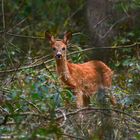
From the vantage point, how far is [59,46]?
11.0 metres

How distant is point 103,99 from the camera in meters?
5.36

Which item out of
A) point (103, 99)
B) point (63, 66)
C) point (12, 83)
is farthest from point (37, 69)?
point (103, 99)

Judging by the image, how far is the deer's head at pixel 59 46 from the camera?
10.9 meters

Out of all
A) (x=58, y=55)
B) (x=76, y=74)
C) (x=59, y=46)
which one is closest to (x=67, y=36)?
(x=59, y=46)

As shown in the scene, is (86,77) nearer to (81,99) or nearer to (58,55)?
(58,55)

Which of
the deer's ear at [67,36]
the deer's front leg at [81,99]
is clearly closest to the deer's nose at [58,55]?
the deer's ear at [67,36]

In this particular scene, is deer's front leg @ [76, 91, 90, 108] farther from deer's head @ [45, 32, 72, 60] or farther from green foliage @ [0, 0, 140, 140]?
deer's head @ [45, 32, 72, 60]

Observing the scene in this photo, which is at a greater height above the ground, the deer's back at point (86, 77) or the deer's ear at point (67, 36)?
the deer's ear at point (67, 36)

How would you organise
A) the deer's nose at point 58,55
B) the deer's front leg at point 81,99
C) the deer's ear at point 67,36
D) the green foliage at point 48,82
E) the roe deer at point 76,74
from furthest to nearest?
the deer's ear at point 67,36 → the deer's nose at point 58,55 → the roe deer at point 76,74 → the deer's front leg at point 81,99 → the green foliage at point 48,82

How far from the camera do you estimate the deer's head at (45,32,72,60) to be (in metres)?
10.9

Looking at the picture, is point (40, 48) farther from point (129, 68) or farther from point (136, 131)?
point (136, 131)

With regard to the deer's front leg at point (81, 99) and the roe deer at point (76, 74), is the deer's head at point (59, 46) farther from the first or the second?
the deer's front leg at point (81, 99)

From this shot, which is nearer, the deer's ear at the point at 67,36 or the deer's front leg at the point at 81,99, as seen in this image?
the deer's front leg at the point at 81,99

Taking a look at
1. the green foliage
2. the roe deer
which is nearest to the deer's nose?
the roe deer
